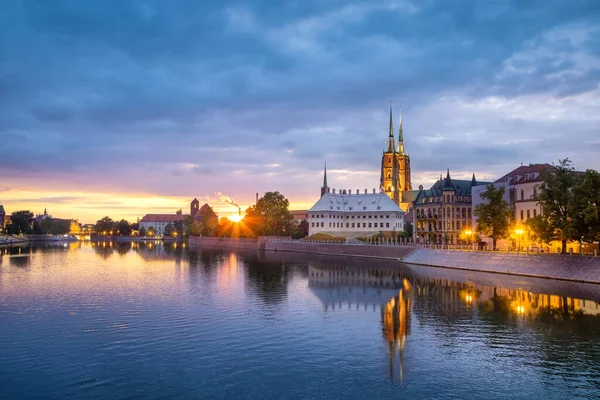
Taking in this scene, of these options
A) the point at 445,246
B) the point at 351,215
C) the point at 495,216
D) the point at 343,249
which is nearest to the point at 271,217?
the point at 351,215

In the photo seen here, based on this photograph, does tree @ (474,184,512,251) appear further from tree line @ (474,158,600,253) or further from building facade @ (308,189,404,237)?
building facade @ (308,189,404,237)

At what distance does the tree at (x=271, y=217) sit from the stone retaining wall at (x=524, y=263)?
73893 millimetres

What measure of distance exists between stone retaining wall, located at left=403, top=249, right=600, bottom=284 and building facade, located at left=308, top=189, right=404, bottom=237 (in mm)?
57437

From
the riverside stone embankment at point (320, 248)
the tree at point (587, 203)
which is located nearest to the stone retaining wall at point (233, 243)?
the riverside stone embankment at point (320, 248)

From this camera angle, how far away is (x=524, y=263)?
69.8m

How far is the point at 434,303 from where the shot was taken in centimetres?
4984

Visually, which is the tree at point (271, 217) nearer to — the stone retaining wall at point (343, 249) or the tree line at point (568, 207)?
the stone retaining wall at point (343, 249)

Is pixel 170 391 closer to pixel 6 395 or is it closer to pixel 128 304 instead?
pixel 6 395

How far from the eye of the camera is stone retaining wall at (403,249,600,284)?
2406 inches

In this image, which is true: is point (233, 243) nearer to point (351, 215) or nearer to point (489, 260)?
point (351, 215)

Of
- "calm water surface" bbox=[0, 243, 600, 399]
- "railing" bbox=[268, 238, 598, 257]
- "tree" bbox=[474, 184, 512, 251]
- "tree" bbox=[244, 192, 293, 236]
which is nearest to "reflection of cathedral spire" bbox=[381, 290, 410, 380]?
"calm water surface" bbox=[0, 243, 600, 399]

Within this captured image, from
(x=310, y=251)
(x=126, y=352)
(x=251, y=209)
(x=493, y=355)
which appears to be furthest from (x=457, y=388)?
(x=251, y=209)

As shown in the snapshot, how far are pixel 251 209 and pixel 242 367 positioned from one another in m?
150

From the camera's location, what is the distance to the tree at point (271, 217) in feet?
527
